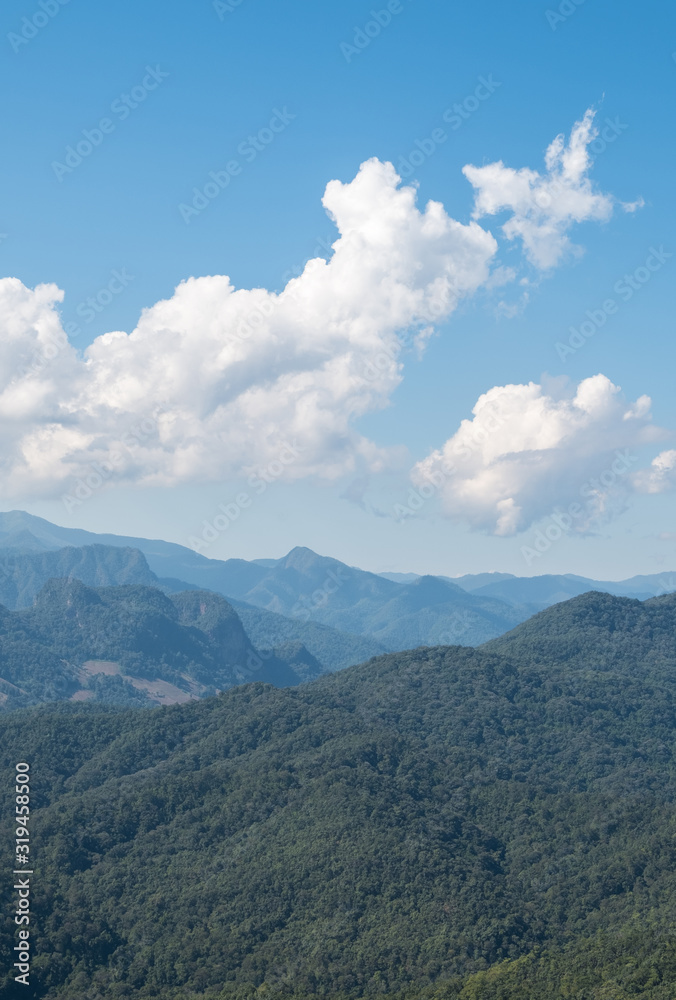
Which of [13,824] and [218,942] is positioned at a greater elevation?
[13,824]

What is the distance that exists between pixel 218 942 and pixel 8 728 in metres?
89.8

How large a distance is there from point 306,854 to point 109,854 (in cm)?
3045

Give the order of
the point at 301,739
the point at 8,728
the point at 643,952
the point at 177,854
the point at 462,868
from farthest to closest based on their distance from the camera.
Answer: the point at 8,728
the point at 301,739
the point at 177,854
the point at 462,868
the point at 643,952

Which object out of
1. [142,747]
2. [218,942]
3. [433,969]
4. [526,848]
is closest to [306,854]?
[218,942]

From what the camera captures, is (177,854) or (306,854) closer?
(306,854)

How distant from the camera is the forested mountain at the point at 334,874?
336 feet

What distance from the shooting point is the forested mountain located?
102312 millimetres

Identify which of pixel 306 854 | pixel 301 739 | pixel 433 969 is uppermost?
pixel 301 739

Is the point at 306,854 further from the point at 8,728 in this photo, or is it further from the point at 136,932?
the point at 8,728

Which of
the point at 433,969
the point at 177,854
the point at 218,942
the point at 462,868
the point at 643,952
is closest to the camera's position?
the point at 643,952

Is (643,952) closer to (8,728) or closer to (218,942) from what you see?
(218,942)

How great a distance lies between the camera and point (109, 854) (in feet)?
440

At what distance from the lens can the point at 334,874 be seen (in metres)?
121

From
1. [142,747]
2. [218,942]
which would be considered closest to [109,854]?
[218,942]
